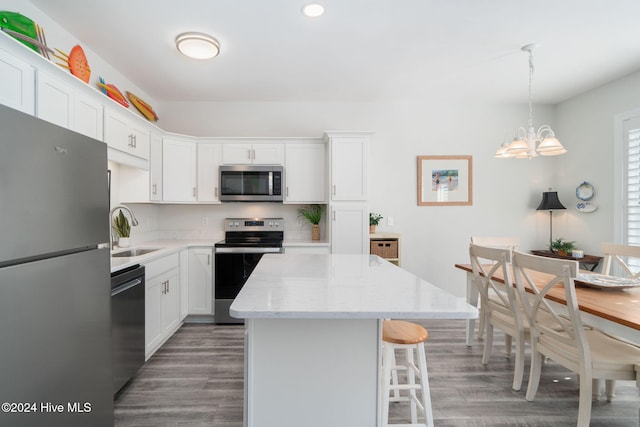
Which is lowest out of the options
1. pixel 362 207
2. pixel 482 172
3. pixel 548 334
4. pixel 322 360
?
pixel 548 334

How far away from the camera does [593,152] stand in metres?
3.70

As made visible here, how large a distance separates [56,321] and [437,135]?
4231 mm

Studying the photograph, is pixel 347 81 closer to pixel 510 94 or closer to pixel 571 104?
pixel 510 94

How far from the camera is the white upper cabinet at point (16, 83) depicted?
59.4 inches

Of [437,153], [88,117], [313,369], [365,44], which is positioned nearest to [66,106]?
[88,117]

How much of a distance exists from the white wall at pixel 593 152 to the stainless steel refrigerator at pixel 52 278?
184 inches

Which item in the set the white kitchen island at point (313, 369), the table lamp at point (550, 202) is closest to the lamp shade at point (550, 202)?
the table lamp at point (550, 202)

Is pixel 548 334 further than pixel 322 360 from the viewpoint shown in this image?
Yes

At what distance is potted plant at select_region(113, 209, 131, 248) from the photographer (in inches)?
118

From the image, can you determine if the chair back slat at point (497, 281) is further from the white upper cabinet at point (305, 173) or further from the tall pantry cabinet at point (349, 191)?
the white upper cabinet at point (305, 173)

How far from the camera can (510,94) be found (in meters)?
3.88

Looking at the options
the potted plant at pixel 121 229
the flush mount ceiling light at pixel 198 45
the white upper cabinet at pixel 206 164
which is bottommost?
the potted plant at pixel 121 229

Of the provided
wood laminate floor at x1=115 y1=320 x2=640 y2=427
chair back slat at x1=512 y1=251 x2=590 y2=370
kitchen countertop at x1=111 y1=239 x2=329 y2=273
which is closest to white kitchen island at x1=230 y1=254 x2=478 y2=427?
wood laminate floor at x1=115 y1=320 x2=640 y2=427

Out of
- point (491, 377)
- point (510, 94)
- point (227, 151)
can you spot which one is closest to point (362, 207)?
point (227, 151)
